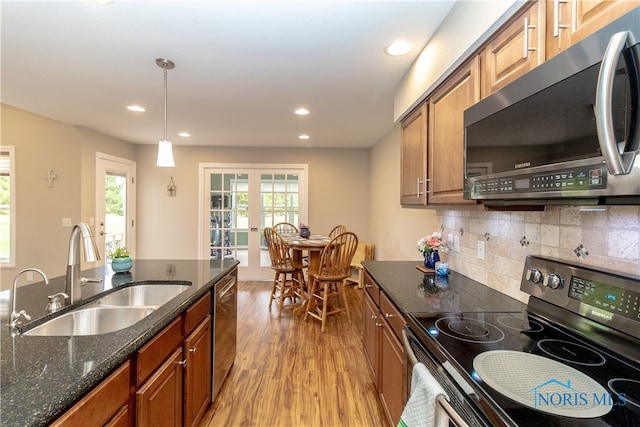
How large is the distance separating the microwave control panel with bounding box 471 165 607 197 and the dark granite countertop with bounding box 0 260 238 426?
1389 mm

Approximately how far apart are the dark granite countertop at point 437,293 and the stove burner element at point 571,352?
343 mm

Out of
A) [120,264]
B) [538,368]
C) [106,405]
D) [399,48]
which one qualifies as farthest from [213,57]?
[538,368]

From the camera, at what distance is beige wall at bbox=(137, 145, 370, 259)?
527cm

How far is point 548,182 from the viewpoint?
2.89 ft

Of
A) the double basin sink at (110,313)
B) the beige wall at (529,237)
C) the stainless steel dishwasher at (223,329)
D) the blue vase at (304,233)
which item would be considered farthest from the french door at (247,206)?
the double basin sink at (110,313)

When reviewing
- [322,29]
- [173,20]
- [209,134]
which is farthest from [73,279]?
[209,134]

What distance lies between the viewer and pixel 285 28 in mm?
1764

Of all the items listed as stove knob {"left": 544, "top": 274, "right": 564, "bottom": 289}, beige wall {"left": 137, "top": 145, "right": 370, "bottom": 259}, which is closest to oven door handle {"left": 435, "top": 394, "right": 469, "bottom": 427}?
stove knob {"left": 544, "top": 274, "right": 564, "bottom": 289}

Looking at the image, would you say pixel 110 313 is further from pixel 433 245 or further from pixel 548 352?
pixel 433 245

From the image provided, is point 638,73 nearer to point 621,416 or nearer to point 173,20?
point 621,416

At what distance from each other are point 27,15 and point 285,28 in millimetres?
1466

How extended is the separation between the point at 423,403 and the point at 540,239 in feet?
Answer: 3.16

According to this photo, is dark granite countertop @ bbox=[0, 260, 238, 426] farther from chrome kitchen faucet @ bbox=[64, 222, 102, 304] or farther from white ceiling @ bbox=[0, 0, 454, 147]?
white ceiling @ bbox=[0, 0, 454, 147]

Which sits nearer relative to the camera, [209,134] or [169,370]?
[169,370]
